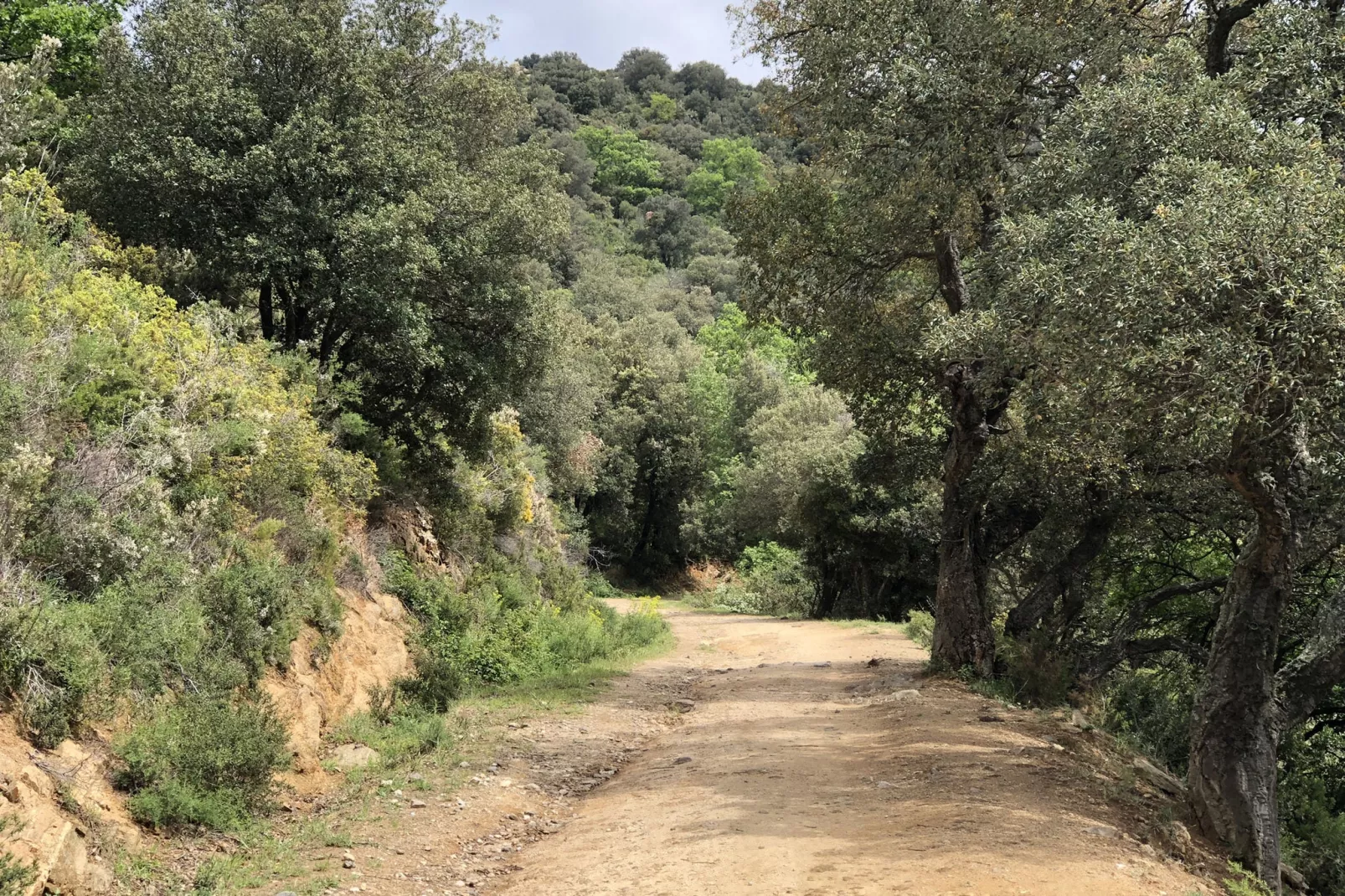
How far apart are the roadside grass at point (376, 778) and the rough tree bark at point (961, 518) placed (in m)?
5.79

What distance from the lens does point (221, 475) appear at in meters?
10.5

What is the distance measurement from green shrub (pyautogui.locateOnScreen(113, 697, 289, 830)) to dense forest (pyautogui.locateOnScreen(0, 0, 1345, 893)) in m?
0.03

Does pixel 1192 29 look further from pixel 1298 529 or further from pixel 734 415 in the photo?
pixel 734 415

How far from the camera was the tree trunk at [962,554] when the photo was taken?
1573 cm

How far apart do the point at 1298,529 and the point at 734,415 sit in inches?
1924

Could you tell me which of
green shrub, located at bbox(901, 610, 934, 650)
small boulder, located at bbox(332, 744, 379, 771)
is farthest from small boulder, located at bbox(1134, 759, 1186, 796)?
green shrub, located at bbox(901, 610, 934, 650)

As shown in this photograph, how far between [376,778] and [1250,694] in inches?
313

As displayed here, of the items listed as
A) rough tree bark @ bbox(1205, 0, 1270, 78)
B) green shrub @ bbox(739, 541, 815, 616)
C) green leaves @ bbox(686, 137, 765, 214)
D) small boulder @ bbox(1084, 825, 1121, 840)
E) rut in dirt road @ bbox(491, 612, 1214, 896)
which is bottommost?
green shrub @ bbox(739, 541, 815, 616)

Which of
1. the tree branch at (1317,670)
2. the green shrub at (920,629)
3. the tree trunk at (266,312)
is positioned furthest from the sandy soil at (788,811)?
the green shrub at (920,629)

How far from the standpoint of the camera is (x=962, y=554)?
53.3 feet

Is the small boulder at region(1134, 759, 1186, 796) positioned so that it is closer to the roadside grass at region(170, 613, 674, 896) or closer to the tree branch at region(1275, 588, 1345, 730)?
the tree branch at region(1275, 588, 1345, 730)

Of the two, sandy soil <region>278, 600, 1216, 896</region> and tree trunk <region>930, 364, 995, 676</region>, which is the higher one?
tree trunk <region>930, 364, 995, 676</region>

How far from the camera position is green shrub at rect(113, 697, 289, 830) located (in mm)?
6816

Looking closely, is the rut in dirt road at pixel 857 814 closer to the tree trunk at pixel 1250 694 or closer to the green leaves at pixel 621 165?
the tree trunk at pixel 1250 694
